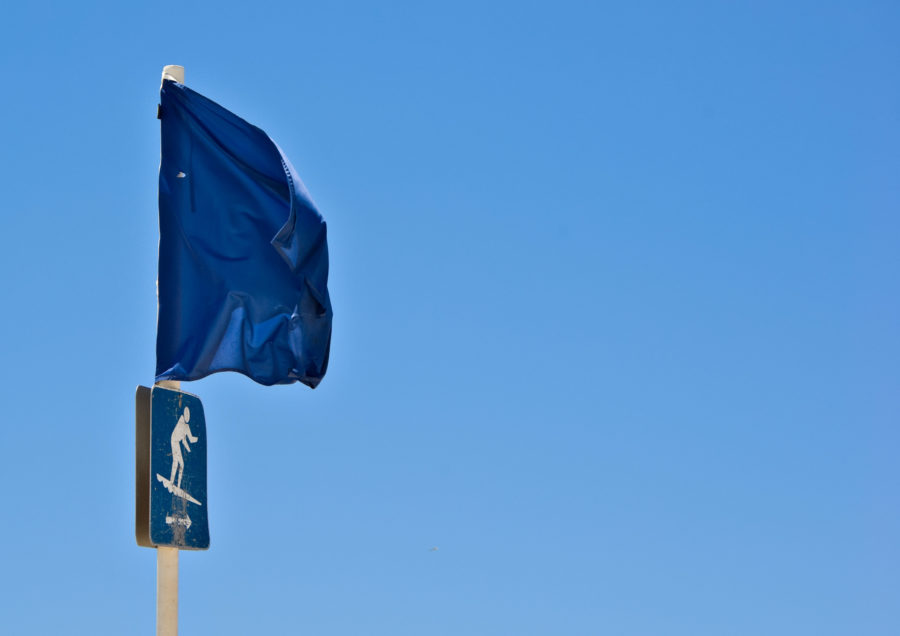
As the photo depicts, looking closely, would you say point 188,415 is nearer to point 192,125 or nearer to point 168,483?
point 168,483

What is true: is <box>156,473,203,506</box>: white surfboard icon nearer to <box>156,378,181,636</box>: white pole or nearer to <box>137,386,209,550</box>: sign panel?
<box>137,386,209,550</box>: sign panel

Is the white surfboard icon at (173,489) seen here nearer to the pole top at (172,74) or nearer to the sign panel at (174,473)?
the sign panel at (174,473)

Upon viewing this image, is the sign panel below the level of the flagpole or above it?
above

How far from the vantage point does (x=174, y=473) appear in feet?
48.6

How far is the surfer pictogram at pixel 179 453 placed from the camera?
14.7m

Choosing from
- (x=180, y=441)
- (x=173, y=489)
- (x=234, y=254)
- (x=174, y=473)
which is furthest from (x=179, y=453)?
(x=234, y=254)

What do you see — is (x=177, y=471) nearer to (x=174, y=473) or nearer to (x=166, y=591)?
(x=174, y=473)

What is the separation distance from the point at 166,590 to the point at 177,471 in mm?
1334

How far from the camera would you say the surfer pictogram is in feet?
48.3

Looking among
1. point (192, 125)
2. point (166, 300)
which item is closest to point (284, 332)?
point (166, 300)

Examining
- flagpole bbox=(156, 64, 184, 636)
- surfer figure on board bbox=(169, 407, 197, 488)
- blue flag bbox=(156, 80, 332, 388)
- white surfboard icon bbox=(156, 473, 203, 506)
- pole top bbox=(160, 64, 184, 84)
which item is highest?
pole top bbox=(160, 64, 184, 84)

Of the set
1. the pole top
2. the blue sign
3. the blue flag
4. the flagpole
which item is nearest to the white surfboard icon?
the blue sign

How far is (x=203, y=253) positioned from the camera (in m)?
16.7

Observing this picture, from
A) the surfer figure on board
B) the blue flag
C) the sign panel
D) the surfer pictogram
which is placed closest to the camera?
the sign panel
